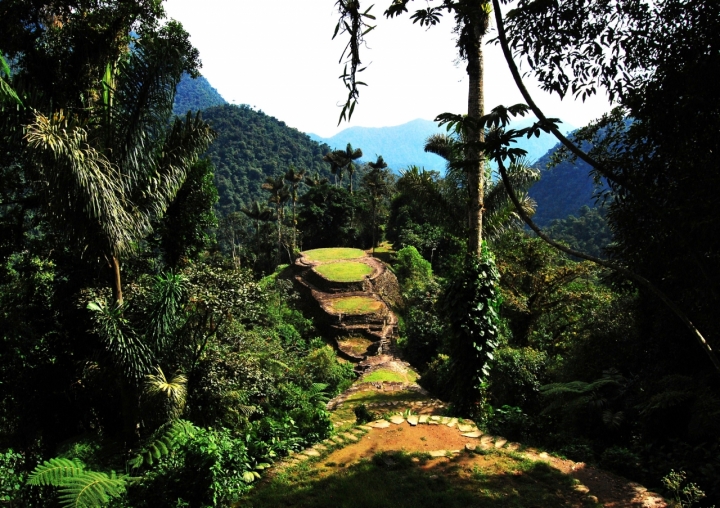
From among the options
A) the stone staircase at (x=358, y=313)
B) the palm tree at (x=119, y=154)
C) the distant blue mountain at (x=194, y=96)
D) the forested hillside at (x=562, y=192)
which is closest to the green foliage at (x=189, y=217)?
the palm tree at (x=119, y=154)

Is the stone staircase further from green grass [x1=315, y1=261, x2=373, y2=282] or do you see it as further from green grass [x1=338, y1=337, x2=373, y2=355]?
green grass [x1=315, y1=261, x2=373, y2=282]


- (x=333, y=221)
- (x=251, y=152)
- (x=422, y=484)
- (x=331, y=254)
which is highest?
Answer: (x=251, y=152)

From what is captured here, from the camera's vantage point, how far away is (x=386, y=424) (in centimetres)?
653

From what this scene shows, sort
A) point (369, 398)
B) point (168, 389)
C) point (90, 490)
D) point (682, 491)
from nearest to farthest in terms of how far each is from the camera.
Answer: point (90, 490), point (682, 491), point (168, 389), point (369, 398)

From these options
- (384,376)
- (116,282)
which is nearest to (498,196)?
(384,376)

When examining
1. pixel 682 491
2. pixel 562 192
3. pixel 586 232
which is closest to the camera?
pixel 682 491

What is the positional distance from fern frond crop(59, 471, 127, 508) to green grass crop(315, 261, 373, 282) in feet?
66.6

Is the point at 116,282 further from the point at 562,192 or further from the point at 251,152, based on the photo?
the point at 562,192

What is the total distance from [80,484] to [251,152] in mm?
78312

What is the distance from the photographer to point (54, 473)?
4328 millimetres

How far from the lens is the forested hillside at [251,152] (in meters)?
69.9

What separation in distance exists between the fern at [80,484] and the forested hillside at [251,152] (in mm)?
63839

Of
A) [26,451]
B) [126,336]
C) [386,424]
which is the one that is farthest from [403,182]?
[26,451]

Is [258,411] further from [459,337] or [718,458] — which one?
[718,458]
